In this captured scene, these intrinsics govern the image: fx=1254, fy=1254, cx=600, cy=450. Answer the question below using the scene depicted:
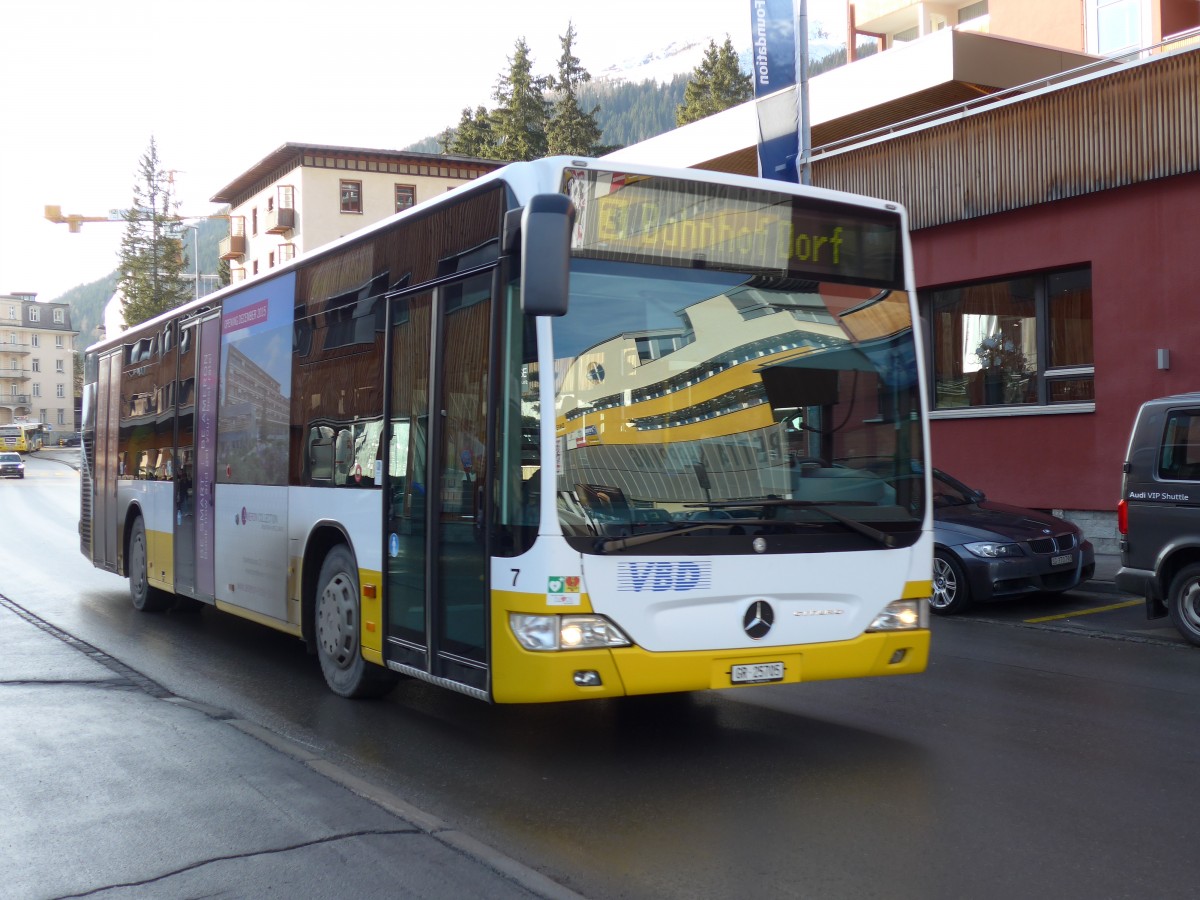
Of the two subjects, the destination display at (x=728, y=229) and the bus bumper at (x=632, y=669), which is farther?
the destination display at (x=728, y=229)

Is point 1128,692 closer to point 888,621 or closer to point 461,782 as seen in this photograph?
point 888,621

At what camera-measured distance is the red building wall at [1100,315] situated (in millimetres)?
16406

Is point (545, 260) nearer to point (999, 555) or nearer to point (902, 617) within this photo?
point (902, 617)

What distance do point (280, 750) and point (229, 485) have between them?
160 inches

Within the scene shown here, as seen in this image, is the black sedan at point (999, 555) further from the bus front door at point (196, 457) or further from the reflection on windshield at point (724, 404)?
the bus front door at point (196, 457)

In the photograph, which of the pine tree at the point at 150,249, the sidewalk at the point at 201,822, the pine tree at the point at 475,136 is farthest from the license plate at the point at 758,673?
the pine tree at the point at 150,249

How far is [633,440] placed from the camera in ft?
19.4

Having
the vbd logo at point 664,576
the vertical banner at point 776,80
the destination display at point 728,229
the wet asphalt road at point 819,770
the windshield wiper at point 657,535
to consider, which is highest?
the vertical banner at point 776,80

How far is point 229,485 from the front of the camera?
1012 centimetres

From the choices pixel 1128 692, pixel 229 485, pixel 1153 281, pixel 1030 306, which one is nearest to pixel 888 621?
pixel 1128 692

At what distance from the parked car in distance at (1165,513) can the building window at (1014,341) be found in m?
7.79

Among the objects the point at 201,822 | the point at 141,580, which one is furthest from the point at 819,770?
the point at 141,580

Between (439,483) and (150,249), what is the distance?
93979mm

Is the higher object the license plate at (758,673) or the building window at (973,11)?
the building window at (973,11)
